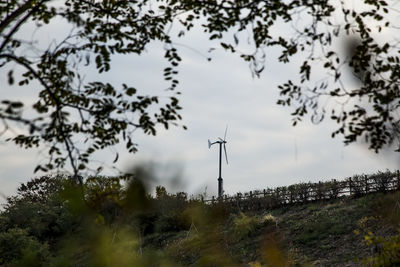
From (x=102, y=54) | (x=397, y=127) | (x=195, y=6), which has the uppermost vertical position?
(x=195, y=6)

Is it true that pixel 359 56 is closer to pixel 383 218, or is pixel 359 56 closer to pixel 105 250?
pixel 105 250

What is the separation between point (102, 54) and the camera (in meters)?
7.29

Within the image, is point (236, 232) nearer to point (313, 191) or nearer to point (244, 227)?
point (244, 227)

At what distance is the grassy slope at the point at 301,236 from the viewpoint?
18516mm

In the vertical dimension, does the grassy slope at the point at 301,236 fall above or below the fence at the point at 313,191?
below

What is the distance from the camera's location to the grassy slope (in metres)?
18.5

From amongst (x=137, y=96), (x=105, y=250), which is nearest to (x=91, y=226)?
(x=105, y=250)

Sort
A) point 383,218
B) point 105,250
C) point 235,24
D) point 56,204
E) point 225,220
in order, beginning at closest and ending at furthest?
1. point 105,250
2. point 235,24
3. point 383,218
4. point 225,220
5. point 56,204

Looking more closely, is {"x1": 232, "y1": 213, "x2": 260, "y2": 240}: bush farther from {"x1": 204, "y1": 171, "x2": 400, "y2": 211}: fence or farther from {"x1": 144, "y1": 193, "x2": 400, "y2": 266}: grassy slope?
{"x1": 204, "y1": 171, "x2": 400, "y2": 211}: fence

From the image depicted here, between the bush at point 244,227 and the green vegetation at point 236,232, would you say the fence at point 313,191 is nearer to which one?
the green vegetation at point 236,232

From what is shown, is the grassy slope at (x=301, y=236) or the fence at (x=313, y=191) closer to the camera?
the grassy slope at (x=301, y=236)

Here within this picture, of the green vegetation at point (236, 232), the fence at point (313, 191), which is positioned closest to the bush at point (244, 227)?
the green vegetation at point (236, 232)

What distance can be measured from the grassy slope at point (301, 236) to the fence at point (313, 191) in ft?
3.34

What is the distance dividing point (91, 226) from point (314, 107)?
352 cm
